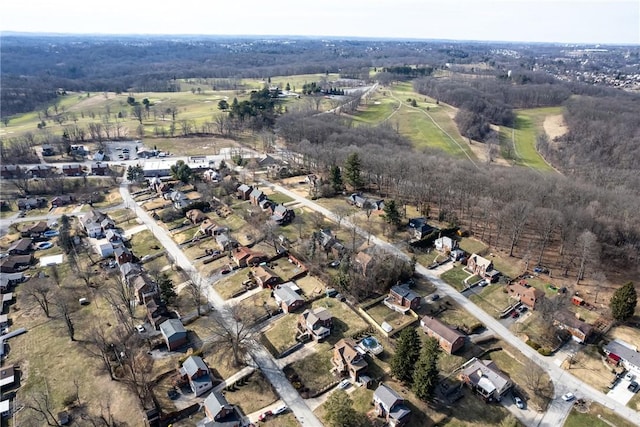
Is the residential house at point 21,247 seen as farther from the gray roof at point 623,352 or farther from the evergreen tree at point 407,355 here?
the gray roof at point 623,352

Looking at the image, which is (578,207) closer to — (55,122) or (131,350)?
(131,350)

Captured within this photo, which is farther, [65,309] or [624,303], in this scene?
[65,309]

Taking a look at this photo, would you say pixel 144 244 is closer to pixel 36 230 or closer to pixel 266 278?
pixel 36 230

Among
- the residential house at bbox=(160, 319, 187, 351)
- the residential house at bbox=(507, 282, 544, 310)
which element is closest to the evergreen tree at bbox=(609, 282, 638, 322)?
the residential house at bbox=(507, 282, 544, 310)

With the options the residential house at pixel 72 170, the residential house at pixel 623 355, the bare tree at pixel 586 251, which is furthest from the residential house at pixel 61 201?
the residential house at pixel 623 355

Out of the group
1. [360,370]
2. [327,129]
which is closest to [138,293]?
[360,370]

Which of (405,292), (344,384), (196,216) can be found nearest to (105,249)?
(196,216)

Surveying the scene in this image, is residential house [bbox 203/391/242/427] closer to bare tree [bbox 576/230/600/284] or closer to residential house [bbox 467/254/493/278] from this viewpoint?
residential house [bbox 467/254/493/278]
